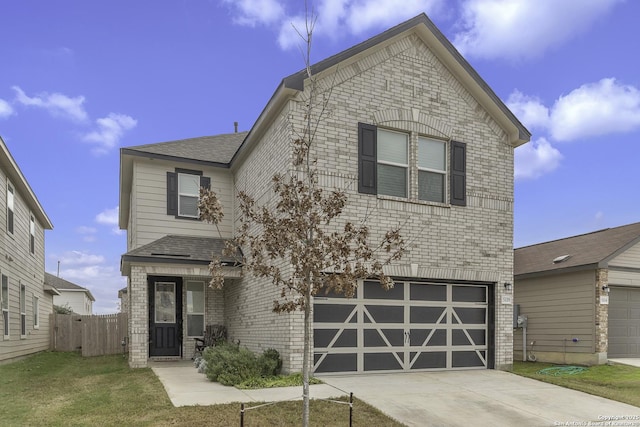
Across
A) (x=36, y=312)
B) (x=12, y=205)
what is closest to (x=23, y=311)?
(x=36, y=312)

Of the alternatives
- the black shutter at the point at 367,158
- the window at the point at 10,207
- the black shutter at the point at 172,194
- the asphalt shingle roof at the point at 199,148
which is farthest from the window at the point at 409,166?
the window at the point at 10,207

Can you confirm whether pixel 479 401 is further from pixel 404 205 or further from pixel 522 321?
pixel 522 321

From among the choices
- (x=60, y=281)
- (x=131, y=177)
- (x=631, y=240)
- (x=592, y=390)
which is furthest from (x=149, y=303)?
(x=60, y=281)

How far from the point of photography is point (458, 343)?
12312mm

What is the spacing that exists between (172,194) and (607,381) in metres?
12.4

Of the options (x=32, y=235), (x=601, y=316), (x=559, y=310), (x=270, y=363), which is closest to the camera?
(x=270, y=363)

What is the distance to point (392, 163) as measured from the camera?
464 inches

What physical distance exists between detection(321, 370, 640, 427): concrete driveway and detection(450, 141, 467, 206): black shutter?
13.7 feet

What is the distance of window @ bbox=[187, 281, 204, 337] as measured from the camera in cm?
1492

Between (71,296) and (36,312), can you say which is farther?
(71,296)

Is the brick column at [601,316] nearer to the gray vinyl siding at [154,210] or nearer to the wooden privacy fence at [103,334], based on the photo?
the gray vinyl siding at [154,210]

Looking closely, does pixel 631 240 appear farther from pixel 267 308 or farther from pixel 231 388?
pixel 231 388

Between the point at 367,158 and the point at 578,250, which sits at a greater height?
the point at 367,158

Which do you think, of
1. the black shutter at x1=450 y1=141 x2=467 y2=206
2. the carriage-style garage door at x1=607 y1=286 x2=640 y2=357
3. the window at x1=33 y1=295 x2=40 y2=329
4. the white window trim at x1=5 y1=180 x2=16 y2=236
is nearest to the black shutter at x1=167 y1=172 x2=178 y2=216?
the white window trim at x1=5 y1=180 x2=16 y2=236
